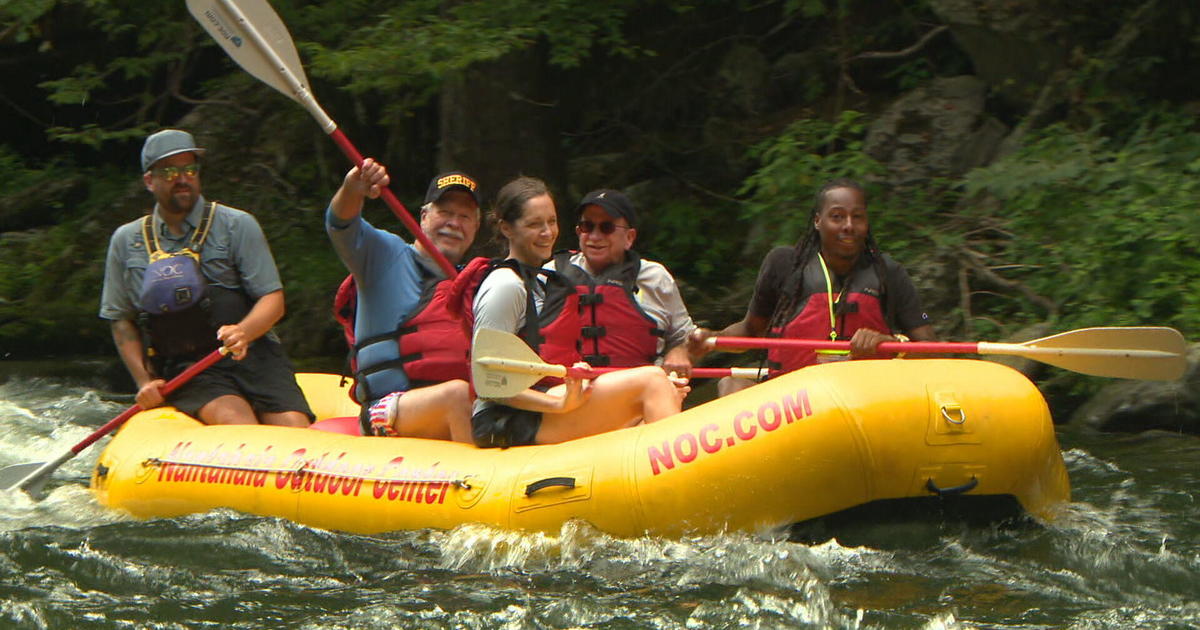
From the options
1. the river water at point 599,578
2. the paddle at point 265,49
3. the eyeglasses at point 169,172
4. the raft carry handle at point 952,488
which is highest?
the paddle at point 265,49

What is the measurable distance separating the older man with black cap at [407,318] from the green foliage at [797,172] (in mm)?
2623

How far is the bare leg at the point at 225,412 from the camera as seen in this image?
5082 millimetres

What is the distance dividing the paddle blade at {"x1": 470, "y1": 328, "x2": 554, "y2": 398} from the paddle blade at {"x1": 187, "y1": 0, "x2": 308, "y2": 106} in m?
1.29

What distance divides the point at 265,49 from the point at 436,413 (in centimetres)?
138

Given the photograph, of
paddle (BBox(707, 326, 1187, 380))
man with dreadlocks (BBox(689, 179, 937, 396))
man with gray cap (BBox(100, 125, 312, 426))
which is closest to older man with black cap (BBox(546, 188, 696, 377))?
man with dreadlocks (BBox(689, 179, 937, 396))

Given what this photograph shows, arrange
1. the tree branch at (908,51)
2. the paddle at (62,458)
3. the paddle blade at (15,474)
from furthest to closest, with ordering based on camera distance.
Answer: the tree branch at (908,51) < the paddle blade at (15,474) < the paddle at (62,458)

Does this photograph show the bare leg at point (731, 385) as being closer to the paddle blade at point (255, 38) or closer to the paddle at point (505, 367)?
the paddle at point (505, 367)

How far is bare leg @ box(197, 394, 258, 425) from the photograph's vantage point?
16.7 ft

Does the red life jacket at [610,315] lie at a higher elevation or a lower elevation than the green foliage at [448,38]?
lower

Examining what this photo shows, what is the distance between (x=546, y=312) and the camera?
4.45 metres

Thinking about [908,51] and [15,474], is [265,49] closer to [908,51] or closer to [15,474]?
[15,474]

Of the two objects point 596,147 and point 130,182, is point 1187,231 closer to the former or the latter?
point 596,147

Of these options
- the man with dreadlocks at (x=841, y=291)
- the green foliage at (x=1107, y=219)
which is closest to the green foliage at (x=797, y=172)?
the green foliage at (x=1107, y=219)

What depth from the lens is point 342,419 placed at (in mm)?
5125
